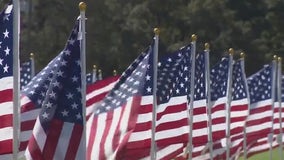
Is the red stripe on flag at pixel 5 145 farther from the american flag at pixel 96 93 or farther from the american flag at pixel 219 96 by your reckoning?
the american flag at pixel 219 96

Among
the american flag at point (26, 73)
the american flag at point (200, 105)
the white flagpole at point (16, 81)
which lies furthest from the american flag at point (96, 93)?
the american flag at point (26, 73)

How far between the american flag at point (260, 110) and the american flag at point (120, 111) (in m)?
7.50

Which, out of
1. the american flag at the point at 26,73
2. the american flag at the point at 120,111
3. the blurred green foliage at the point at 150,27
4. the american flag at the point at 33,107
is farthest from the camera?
the blurred green foliage at the point at 150,27

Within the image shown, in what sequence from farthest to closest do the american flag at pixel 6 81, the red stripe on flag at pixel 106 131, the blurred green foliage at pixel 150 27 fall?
the blurred green foliage at pixel 150 27 < the red stripe on flag at pixel 106 131 < the american flag at pixel 6 81

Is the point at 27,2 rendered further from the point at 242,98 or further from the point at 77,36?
the point at 77,36

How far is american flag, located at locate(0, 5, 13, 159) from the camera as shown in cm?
989

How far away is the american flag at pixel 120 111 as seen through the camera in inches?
473

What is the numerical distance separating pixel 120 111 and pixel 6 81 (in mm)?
2776

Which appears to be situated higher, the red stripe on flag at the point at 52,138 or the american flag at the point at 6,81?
the american flag at the point at 6,81

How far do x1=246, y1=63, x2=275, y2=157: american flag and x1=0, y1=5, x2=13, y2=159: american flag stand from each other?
10.8 meters

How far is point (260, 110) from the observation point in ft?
69.9

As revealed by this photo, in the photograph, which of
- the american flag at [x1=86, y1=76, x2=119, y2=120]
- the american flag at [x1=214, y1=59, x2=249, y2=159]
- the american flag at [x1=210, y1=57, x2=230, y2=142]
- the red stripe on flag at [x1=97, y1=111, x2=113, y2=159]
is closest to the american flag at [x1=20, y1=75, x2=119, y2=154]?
the american flag at [x1=86, y1=76, x2=119, y2=120]

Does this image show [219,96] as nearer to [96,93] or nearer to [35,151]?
[96,93]

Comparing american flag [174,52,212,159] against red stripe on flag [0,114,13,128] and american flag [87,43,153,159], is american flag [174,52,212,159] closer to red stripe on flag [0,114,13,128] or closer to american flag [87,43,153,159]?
american flag [87,43,153,159]
